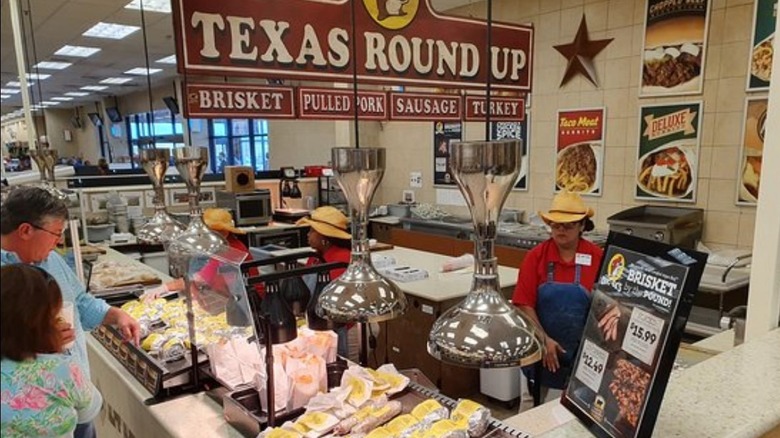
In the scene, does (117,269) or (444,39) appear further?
(117,269)

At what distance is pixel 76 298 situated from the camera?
150cm

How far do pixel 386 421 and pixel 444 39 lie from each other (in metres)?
2.43

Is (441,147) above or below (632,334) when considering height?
above

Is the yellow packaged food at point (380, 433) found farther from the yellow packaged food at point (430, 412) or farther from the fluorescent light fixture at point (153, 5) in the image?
the fluorescent light fixture at point (153, 5)

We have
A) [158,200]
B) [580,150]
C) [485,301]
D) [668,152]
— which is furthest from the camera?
[580,150]

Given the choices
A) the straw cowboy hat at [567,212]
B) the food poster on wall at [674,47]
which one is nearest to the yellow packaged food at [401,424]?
the straw cowboy hat at [567,212]

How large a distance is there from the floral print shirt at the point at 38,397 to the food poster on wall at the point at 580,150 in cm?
530

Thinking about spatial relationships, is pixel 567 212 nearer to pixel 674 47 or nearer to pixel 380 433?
pixel 380 433

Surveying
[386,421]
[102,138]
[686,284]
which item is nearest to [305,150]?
[386,421]

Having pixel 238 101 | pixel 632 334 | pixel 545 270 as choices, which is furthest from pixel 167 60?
pixel 632 334

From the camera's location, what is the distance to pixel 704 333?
393 cm

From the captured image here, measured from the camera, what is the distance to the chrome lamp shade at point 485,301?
1000 mm

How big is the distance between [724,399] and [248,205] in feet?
20.4

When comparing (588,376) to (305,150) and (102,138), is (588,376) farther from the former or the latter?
(102,138)
